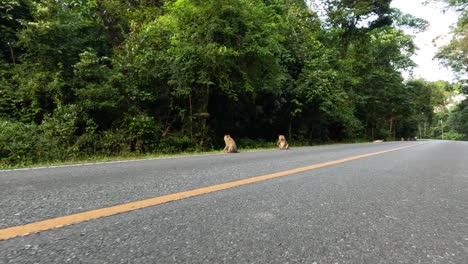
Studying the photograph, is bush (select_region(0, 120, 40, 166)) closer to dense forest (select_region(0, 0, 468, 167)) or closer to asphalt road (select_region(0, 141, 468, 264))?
dense forest (select_region(0, 0, 468, 167))

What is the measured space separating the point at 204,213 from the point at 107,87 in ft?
28.2

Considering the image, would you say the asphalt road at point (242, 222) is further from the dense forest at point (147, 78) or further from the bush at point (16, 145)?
the dense forest at point (147, 78)

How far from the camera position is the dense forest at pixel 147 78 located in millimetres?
9406

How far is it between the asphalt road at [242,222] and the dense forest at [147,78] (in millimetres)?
5084

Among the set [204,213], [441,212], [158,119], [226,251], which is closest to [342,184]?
[441,212]

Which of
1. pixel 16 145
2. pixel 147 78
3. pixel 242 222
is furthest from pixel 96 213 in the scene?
pixel 147 78

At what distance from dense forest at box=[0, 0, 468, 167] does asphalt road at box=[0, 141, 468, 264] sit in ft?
16.7

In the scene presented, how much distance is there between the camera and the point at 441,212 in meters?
2.85

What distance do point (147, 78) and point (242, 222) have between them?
10115 millimetres

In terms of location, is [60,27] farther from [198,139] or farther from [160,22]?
[198,139]

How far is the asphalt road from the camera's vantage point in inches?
67.3

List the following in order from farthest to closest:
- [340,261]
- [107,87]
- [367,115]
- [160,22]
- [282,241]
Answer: [367,115], [160,22], [107,87], [282,241], [340,261]

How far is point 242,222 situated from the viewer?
2.29 meters

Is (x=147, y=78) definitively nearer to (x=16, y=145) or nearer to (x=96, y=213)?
(x=16, y=145)
